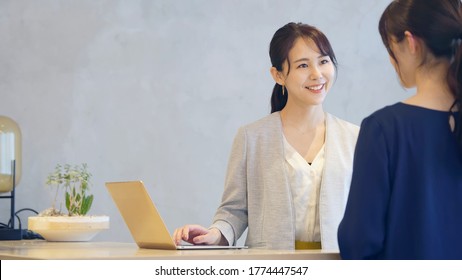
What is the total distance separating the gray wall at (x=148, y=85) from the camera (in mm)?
4102

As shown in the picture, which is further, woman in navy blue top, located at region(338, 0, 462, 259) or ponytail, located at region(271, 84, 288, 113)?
ponytail, located at region(271, 84, 288, 113)

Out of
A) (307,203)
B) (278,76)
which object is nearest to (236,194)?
(307,203)

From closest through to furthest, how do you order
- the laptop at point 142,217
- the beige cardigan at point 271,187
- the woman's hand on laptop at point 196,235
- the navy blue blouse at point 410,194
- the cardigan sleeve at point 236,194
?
the navy blue blouse at point 410,194 → the laptop at point 142,217 → the woman's hand on laptop at point 196,235 → the beige cardigan at point 271,187 → the cardigan sleeve at point 236,194

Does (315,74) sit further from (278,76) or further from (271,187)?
(271,187)

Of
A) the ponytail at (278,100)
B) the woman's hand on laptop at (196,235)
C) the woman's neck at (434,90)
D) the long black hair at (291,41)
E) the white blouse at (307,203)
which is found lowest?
the woman's hand on laptop at (196,235)

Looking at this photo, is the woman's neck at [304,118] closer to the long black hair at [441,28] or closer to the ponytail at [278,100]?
the ponytail at [278,100]

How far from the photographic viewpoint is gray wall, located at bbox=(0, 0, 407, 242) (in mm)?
4102

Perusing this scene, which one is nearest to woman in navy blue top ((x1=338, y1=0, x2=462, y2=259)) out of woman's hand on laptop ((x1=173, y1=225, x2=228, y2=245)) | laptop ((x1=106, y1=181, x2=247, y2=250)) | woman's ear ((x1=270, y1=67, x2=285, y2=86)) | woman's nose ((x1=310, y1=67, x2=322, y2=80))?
laptop ((x1=106, y1=181, x2=247, y2=250))

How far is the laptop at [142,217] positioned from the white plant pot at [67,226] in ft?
1.90

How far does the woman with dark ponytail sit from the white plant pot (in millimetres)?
486

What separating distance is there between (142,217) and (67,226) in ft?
2.45

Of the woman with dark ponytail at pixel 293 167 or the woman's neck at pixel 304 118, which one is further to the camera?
the woman's neck at pixel 304 118

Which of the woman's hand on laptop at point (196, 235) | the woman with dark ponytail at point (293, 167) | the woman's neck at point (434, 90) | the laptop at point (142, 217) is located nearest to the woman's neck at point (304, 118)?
the woman with dark ponytail at point (293, 167)

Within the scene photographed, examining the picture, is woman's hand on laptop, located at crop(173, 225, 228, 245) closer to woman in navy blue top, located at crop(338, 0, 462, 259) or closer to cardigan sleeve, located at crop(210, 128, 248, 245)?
cardigan sleeve, located at crop(210, 128, 248, 245)
